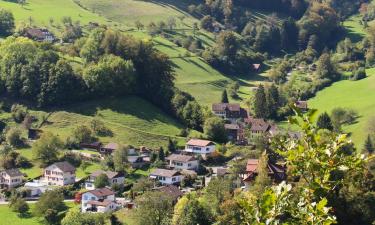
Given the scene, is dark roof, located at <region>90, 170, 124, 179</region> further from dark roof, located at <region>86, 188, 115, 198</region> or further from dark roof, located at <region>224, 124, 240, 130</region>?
dark roof, located at <region>224, 124, 240, 130</region>

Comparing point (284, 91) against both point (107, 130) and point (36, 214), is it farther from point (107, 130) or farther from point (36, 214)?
point (36, 214)

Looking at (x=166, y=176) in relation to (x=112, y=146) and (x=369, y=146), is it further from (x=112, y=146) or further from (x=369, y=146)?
(x=369, y=146)

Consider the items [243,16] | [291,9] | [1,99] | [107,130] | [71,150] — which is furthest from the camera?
[291,9]

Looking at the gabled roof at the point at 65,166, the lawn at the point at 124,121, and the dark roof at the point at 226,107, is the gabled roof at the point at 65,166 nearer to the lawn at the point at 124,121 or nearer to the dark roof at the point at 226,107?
the lawn at the point at 124,121

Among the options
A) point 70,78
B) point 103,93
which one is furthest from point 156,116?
point 70,78

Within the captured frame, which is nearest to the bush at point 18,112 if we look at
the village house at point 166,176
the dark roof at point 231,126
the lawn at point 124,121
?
the lawn at point 124,121

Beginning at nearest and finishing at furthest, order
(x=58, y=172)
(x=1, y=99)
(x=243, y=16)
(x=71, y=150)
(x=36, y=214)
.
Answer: (x=36, y=214), (x=58, y=172), (x=71, y=150), (x=1, y=99), (x=243, y=16)
